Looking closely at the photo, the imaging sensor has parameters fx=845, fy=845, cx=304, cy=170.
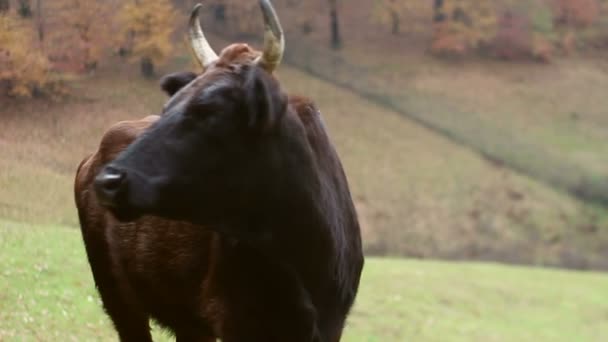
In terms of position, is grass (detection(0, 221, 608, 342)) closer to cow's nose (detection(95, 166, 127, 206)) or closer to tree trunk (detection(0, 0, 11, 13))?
tree trunk (detection(0, 0, 11, 13))

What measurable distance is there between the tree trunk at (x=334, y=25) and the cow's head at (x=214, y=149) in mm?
20802

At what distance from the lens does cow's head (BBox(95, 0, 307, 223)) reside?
4266 millimetres

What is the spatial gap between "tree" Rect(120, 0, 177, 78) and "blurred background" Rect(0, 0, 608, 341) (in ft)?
0.11

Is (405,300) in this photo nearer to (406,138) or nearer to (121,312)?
(121,312)

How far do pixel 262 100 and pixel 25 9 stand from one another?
556 centimetres

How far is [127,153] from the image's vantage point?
4.28 meters

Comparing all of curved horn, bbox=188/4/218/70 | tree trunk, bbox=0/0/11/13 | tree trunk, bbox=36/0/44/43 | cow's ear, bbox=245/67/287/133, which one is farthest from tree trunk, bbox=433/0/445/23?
cow's ear, bbox=245/67/287/133

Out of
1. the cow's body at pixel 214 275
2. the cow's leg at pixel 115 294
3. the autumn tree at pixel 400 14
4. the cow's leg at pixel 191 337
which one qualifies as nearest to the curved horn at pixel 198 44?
the cow's body at pixel 214 275

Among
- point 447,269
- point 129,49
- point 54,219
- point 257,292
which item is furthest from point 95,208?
point 447,269

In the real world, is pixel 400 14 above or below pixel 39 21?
below

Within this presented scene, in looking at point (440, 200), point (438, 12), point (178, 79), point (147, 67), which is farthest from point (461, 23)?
point (178, 79)

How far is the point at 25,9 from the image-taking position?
9.00 m

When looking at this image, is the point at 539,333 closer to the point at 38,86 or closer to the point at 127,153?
the point at 38,86

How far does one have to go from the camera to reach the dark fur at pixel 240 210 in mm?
4355
